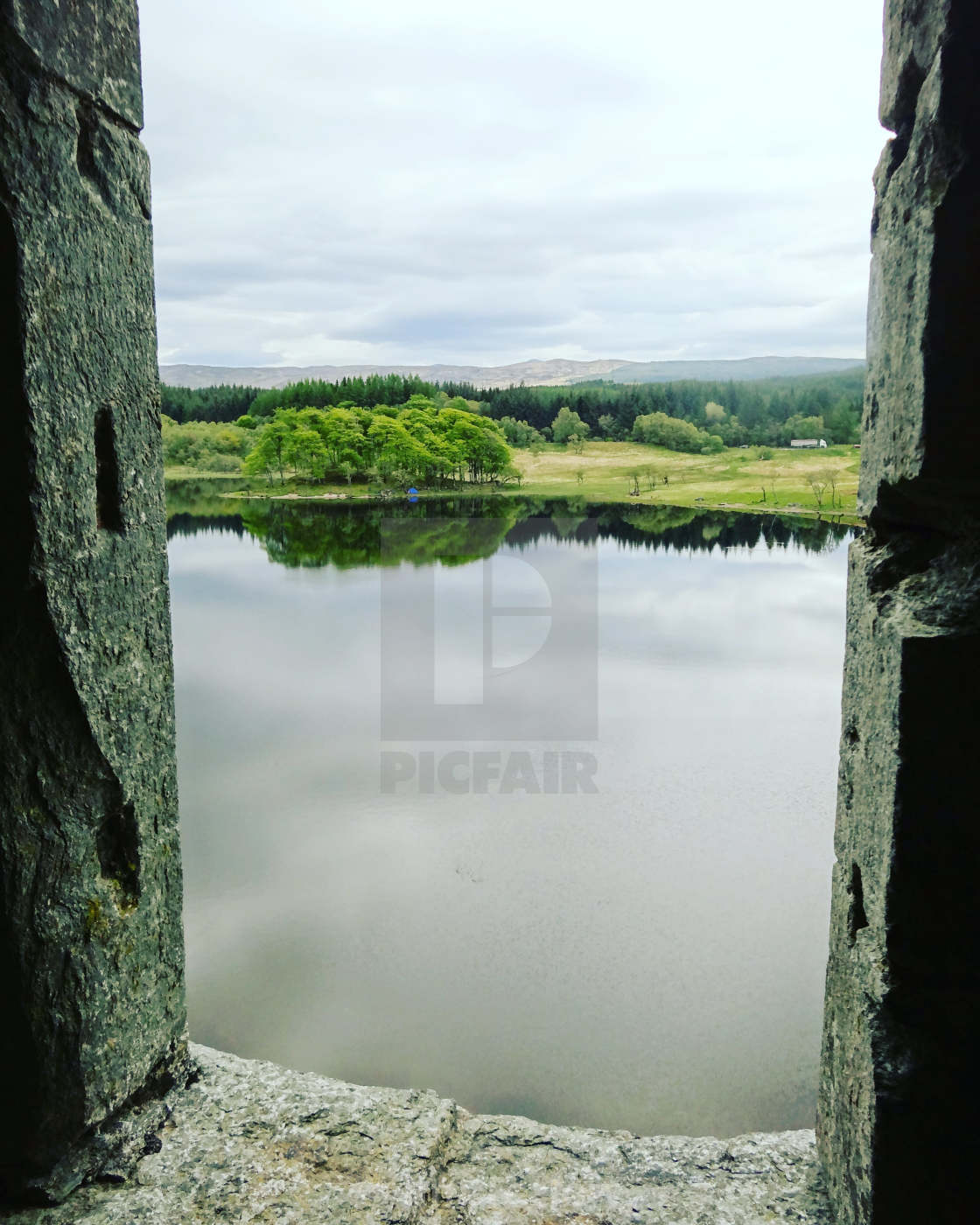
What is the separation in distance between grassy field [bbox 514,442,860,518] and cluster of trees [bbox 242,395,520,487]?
464cm

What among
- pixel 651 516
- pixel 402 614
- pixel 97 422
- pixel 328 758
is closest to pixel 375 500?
pixel 651 516

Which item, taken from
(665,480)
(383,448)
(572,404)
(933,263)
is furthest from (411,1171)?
(572,404)

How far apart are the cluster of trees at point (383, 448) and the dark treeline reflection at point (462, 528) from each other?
3621 mm

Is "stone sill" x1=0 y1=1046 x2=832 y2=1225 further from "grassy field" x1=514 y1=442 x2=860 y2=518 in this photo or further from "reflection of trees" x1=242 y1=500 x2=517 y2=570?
"reflection of trees" x1=242 y1=500 x2=517 y2=570

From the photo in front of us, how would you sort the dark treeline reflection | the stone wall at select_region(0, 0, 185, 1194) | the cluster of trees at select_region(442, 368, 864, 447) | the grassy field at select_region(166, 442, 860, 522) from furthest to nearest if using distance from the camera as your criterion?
the cluster of trees at select_region(442, 368, 864, 447) < the grassy field at select_region(166, 442, 860, 522) < the dark treeline reflection < the stone wall at select_region(0, 0, 185, 1194)

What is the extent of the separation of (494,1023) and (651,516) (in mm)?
42132

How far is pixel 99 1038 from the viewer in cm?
221

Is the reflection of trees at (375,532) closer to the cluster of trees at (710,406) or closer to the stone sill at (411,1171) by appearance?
the cluster of trees at (710,406)

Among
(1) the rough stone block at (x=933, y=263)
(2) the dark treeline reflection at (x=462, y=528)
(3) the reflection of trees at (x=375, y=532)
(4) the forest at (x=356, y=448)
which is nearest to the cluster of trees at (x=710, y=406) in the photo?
(2) the dark treeline reflection at (x=462, y=528)

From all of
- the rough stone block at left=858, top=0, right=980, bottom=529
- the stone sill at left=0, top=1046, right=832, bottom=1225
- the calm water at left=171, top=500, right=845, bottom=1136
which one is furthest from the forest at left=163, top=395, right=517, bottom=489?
the rough stone block at left=858, top=0, right=980, bottom=529

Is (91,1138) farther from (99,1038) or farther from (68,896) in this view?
(68,896)

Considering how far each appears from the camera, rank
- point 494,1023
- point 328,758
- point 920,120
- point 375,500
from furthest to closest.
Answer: point 375,500, point 328,758, point 494,1023, point 920,120

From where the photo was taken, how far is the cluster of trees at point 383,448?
55438mm

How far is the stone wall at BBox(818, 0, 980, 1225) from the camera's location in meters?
1.52
